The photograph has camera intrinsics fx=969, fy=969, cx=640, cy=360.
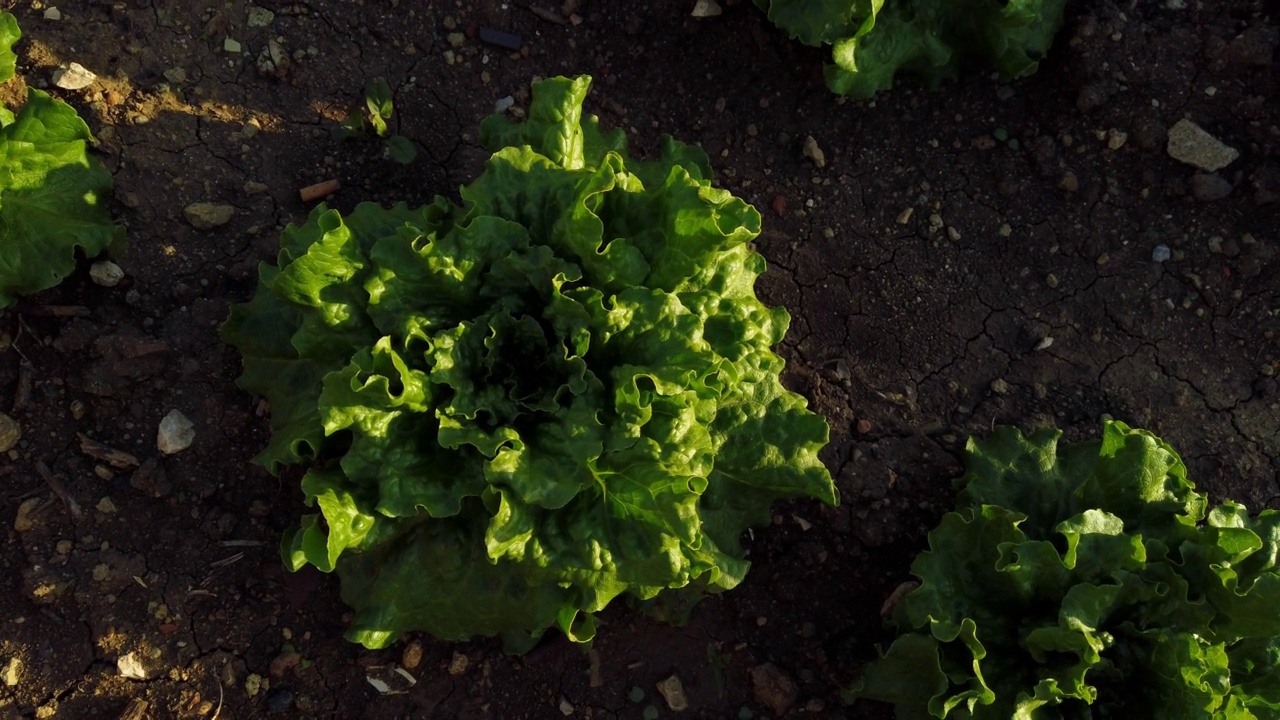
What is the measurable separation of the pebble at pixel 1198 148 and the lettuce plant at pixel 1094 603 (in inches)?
69.7

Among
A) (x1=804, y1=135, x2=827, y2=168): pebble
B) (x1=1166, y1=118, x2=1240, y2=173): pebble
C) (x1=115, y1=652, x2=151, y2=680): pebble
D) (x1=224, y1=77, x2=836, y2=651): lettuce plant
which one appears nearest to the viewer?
(x1=224, y1=77, x2=836, y2=651): lettuce plant

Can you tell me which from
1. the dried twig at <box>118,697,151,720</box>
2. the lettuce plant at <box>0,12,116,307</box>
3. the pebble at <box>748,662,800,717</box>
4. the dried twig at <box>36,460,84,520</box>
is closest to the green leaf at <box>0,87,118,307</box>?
the lettuce plant at <box>0,12,116,307</box>

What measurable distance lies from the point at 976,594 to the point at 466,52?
3.80 meters

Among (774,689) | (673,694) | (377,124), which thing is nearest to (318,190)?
(377,124)

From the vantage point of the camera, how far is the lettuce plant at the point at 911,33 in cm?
489

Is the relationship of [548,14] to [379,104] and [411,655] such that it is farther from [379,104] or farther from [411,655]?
[411,655]

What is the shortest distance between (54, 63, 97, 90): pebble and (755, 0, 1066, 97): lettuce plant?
3450 mm

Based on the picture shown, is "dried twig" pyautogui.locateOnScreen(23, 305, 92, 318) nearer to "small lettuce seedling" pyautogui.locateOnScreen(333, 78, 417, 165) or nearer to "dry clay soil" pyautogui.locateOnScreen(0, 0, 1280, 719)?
"dry clay soil" pyautogui.locateOnScreen(0, 0, 1280, 719)

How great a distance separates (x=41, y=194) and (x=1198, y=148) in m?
5.82

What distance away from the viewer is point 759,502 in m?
4.42

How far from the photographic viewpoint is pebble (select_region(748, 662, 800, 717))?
469 centimetres

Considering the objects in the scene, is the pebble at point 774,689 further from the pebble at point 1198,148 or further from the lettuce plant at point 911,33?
the pebble at point 1198,148

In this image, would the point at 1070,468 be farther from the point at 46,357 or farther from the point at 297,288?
the point at 46,357

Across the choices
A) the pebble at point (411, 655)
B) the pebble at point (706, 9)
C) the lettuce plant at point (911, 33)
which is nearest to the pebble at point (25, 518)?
the pebble at point (411, 655)
